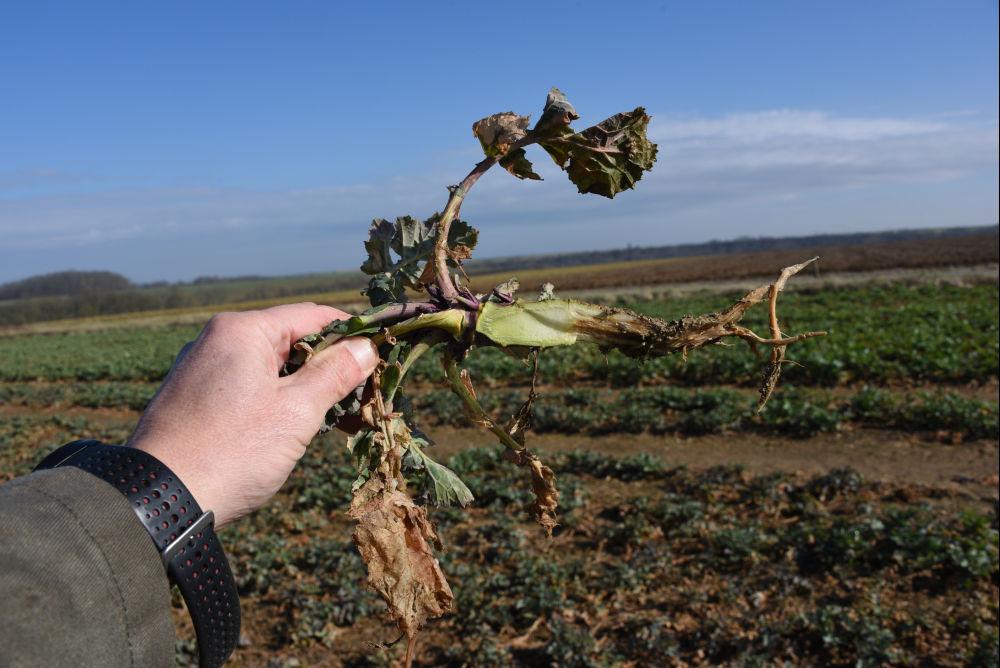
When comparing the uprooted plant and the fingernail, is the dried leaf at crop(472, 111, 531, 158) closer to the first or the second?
the uprooted plant

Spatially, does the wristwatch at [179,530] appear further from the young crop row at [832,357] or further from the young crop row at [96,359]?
the young crop row at [96,359]

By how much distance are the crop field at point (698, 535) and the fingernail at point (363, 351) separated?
693mm

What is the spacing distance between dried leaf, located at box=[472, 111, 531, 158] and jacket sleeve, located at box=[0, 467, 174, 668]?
4.51 feet

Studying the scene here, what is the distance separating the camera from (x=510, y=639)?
5.43 m

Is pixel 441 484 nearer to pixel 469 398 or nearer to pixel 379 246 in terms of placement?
pixel 469 398

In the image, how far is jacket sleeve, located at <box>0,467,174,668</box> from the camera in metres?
1.20

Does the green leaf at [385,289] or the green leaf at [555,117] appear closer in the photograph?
the green leaf at [555,117]

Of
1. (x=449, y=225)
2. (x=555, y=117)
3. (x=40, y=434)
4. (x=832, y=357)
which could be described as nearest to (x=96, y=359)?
(x=40, y=434)

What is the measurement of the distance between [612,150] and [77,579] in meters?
1.75

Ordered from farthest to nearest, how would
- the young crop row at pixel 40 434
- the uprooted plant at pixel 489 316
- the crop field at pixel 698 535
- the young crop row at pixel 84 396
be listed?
the young crop row at pixel 84 396 → the young crop row at pixel 40 434 → the crop field at pixel 698 535 → the uprooted plant at pixel 489 316

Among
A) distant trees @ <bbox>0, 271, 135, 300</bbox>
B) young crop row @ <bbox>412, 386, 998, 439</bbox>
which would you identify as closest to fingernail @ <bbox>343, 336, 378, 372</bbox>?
young crop row @ <bbox>412, 386, 998, 439</bbox>

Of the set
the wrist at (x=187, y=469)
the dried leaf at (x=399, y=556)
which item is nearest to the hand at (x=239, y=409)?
the wrist at (x=187, y=469)

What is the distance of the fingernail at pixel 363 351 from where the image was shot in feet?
6.37

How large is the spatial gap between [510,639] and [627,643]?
3.07 feet
